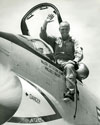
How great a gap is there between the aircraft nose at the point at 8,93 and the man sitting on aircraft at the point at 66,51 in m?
1.25

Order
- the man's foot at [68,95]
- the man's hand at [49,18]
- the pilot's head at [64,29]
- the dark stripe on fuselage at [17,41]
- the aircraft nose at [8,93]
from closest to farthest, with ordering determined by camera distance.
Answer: the aircraft nose at [8,93], the dark stripe on fuselage at [17,41], the man's foot at [68,95], the pilot's head at [64,29], the man's hand at [49,18]

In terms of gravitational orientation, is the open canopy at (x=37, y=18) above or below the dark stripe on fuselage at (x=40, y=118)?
above

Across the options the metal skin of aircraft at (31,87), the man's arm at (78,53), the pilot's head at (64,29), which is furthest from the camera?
the pilot's head at (64,29)

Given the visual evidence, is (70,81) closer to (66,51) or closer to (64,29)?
(66,51)

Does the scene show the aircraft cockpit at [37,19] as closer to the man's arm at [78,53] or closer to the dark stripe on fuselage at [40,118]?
the man's arm at [78,53]

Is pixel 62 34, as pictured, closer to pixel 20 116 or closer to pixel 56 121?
pixel 56 121

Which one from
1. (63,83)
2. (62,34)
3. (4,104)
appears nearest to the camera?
(4,104)

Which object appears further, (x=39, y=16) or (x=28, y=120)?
(x=39, y=16)

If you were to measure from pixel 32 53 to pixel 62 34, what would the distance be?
4.30 ft

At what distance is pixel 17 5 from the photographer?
315 inches

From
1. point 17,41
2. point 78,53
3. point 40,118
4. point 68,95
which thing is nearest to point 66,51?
point 78,53

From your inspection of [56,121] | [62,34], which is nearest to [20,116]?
[56,121]

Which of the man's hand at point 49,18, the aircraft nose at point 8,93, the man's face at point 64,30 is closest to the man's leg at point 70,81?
the man's face at point 64,30

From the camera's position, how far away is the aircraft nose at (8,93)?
5082 mm
